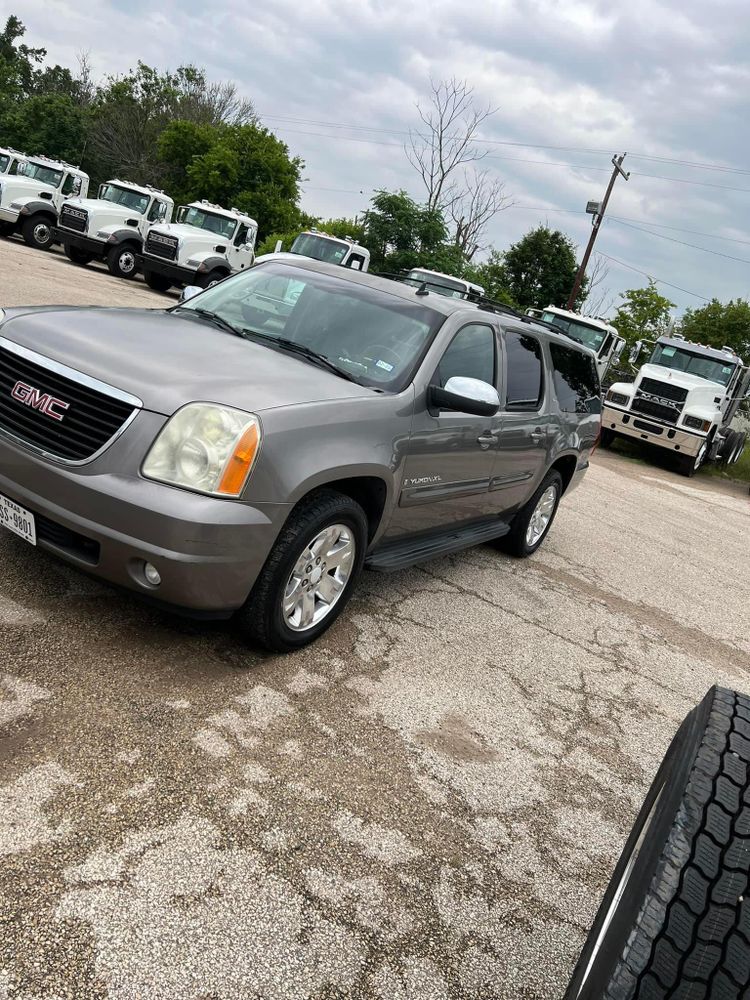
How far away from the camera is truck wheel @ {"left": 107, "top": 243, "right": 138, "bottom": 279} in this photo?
21391 mm

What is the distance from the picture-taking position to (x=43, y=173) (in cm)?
2316

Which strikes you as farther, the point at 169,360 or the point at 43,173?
the point at 43,173

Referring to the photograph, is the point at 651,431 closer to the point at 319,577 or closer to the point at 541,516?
the point at 541,516

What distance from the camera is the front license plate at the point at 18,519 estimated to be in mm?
→ 3398

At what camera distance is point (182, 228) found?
70.4 feet

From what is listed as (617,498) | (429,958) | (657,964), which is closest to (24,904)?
(429,958)

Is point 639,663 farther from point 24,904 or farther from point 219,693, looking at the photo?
point 24,904

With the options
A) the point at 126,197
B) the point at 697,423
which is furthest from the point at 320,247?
the point at 697,423

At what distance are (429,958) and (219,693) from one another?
135cm

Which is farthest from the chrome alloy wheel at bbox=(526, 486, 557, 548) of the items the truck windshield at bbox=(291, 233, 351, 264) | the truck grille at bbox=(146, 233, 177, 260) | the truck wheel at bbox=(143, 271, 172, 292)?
the truck wheel at bbox=(143, 271, 172, 292)

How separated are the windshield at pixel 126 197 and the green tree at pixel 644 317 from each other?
2032 centimetres

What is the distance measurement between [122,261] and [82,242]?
1035 millimetres

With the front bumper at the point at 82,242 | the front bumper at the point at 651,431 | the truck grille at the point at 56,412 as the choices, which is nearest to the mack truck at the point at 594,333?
the front bumper at the point at 651,431

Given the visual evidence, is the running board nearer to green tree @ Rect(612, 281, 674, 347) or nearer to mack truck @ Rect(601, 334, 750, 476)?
mack truck @ Rect(601, 334, 750, 476)
